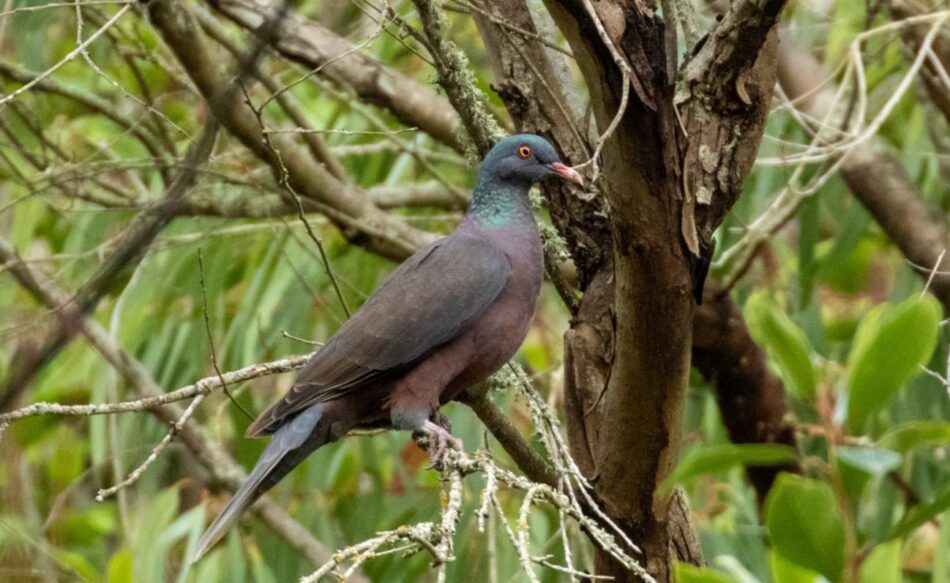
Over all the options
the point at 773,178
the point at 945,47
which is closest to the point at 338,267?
the point at 773,178

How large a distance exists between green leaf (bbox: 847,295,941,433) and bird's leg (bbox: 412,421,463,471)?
5.68 ft

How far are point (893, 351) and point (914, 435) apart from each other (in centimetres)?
12

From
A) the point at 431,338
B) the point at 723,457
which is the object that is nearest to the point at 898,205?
the point at 431,338

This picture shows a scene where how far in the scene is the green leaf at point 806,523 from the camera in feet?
5.23

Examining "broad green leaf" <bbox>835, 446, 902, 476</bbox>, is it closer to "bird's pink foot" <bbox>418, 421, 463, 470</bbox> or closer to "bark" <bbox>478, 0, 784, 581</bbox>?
"bark" <bbox>478, 0, 784, 581</bbox>

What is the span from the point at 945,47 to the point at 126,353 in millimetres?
3249

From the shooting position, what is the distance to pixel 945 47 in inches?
205

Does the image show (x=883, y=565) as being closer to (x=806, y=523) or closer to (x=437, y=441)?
(x=806, y=523)

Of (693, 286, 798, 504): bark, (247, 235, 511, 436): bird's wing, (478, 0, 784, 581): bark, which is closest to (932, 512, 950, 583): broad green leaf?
(478, 0, 784, 581): bark

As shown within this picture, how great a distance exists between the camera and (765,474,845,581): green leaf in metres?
1.59

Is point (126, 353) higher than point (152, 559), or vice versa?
point (126, 353)

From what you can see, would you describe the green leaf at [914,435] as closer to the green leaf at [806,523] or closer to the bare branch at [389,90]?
the green leaf at [806,523]

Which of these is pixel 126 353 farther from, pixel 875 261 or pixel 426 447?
pixel 875 261

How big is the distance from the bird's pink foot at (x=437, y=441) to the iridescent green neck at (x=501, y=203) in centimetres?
59
